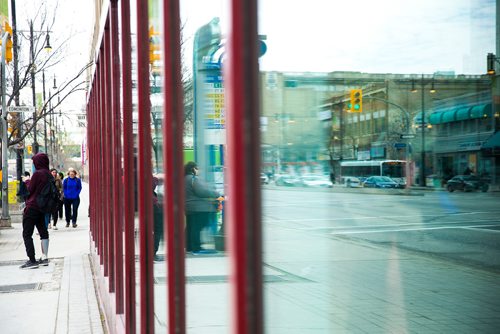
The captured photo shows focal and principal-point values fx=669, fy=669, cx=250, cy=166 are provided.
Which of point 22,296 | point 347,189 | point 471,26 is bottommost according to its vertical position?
point 22,296

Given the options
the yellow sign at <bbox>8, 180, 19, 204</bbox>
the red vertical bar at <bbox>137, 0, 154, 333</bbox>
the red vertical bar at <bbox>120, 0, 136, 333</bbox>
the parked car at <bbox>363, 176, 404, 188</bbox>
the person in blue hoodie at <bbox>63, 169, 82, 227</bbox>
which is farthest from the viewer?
the yellow sign at <bbox>8, 180, 19, 204</bbox>

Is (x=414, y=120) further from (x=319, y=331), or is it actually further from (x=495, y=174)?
(x=319, y=331)

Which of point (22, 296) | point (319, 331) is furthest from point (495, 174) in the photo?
point (22, 296)

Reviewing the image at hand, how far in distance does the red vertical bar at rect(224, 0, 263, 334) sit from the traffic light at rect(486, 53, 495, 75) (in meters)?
8.58

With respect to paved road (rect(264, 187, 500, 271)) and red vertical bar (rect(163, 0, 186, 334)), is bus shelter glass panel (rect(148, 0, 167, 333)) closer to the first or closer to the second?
red vertical bar (rect(163, 0, 186, 334))

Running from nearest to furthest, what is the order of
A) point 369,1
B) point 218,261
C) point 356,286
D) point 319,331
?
point 218,261, point 319,331, point 356,286, point 369,1

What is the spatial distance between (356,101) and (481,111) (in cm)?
173

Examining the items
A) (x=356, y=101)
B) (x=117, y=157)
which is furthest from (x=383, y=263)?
(x=117, y=157)

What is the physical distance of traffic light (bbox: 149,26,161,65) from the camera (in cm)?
246

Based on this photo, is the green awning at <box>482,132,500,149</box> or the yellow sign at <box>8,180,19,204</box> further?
the yellow sign at <box>8,180,19,204</box>

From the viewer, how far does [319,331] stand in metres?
5.01

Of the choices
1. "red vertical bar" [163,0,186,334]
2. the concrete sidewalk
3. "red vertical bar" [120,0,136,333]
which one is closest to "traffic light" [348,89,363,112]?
the concrete sidewalk

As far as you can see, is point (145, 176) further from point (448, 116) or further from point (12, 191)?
point (12, 191)

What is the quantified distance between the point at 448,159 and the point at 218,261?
29.9 feet
